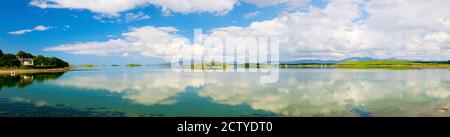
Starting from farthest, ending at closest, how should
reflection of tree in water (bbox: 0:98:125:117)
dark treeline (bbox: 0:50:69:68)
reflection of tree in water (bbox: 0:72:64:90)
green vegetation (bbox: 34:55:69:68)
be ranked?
1. green vegetation (bbox: 34:55:69:68)
2. dark treeline (bbox: 0:50:69:68)
3. reflection of tree in water (bbox: 0:72:64:90)
4. reflection of tree in water (bbox: 0:98:125:117)

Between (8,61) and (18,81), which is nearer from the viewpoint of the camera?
(18,81)

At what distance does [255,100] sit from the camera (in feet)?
76.8

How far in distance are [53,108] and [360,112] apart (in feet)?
54.9

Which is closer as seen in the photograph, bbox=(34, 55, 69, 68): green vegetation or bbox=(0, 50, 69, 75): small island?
bbox=(0, 50, 69, 75): small island

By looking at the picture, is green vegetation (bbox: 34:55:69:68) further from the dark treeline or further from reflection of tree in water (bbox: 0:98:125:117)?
reflection of tree in water (bbox: 0:98:125:117)

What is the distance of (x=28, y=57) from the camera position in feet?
294

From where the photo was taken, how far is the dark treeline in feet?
244

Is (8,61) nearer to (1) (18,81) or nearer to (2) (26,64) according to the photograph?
(2) (26,64)

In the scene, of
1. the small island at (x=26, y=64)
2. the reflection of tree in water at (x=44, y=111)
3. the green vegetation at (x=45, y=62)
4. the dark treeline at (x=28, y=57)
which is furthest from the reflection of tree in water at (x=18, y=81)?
the green vegetation at (x=45, y=62)

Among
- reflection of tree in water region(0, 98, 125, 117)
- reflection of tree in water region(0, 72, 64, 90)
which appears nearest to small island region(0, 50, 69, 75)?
reflection of tree in water region(0, 72, 64, 90)

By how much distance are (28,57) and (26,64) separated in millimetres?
2966

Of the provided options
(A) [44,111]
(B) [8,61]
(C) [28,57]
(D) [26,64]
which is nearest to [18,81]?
(A) [44,111]
